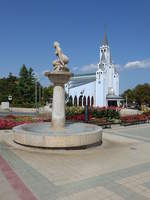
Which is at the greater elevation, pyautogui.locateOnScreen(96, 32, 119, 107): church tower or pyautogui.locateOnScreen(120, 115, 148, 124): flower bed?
pyautogui.locateOnScreen(96, 32, 119, 107): church tower

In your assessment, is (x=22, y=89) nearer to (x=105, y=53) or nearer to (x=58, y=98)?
(x=105, y=53)

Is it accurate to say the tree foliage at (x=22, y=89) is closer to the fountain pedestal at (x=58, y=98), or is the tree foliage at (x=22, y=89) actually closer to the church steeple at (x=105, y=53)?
the church steeple at (x=105, y=53)

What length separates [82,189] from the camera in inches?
215

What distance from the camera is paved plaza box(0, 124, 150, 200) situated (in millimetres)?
5205

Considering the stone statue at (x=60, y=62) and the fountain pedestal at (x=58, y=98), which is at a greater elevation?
the stone statue at (x=60, y=62)

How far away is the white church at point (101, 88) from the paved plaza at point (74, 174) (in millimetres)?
47415

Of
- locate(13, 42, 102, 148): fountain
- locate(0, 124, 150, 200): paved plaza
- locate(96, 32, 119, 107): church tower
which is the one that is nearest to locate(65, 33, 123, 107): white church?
locate(96, 32, 119, 107): church tower

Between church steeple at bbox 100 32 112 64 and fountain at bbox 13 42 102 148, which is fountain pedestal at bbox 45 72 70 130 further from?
church steeple at bbox 100 32 112 64

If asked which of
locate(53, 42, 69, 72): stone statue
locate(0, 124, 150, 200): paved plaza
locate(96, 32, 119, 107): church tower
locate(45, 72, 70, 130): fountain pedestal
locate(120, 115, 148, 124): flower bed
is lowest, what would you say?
locate(0, 124, 150, 200): paved plaza

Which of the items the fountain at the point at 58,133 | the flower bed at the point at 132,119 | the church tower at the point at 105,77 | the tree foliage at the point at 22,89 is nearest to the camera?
the fountain at the point at 58,133

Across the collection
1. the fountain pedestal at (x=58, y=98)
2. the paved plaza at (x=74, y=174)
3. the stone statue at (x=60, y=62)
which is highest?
the stone statue at (x=60, y=62)

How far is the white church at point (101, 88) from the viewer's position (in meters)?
56.8

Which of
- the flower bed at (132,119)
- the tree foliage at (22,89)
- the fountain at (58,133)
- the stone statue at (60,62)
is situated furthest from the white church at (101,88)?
the fountain at (58,133)

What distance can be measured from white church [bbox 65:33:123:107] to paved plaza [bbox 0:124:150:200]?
47.4m
